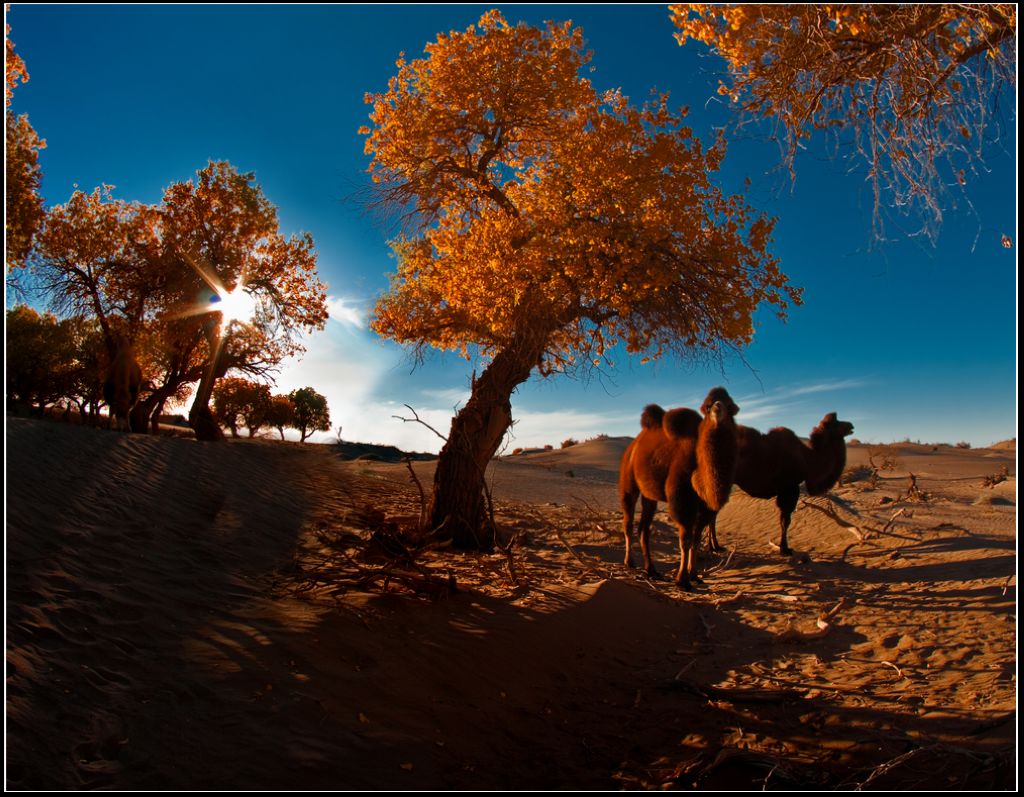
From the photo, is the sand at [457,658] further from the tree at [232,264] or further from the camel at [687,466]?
the tree at [232,264]

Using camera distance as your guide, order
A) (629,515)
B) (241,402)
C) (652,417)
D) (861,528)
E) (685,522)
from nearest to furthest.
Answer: (685,522) → (652,417) → (629,515) → (861,528) → (241,402)

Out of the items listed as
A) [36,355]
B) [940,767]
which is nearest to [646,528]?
[940,767]

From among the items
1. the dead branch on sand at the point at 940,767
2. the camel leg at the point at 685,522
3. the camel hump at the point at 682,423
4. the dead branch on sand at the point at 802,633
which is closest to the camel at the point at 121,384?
the camel hump at the point at 682,423

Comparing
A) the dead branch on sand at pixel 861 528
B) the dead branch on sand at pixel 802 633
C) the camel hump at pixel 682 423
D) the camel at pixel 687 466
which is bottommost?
the dead branch on sand at pixel 802 633

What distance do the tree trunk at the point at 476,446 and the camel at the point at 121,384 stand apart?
1367 cm

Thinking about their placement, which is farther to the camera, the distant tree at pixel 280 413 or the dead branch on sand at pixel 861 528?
the distant tree at pixel 280 413

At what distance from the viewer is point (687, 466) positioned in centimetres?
985

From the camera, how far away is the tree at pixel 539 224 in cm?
1148

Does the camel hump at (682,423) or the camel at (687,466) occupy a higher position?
the camel hump at (682,423)

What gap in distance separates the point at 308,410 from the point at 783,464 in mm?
40913

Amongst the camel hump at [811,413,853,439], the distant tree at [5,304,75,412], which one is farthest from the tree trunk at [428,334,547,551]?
the distant tree at [5,304,75,412]

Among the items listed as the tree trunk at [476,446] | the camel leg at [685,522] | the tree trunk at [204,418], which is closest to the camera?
the camel leg at [685,522]

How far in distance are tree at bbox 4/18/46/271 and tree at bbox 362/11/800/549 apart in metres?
11.6

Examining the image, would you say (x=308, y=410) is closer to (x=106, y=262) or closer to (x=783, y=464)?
(x=106, y=262)
